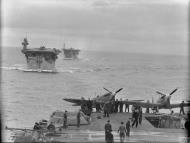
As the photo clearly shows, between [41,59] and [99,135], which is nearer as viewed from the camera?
[99,135]

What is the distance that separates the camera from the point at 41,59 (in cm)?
13325

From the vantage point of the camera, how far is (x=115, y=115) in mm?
29625

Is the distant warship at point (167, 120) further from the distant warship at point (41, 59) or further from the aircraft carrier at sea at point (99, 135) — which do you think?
the distant warship at point (41, 59)

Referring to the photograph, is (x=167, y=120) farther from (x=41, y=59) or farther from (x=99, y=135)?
(x=41, y=59)

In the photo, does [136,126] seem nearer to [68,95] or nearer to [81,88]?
[68,95]

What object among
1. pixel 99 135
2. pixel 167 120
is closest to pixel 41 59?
pixel 167 120

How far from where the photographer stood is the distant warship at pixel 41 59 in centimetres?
13238

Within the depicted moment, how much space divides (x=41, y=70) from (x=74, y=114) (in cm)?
11132

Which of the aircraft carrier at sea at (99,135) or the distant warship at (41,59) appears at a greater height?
the distant warship at (41,59)

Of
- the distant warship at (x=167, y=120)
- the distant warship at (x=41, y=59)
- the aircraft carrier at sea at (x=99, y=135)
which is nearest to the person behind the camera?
the aircraft carrier at sea at (x=99, y=135)

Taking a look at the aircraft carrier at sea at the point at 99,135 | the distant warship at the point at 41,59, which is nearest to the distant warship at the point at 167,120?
the aircraft carrier at sea at the point at 99,135

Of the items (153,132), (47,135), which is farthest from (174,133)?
(47,135)

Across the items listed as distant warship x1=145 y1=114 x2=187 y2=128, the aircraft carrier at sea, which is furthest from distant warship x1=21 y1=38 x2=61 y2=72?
the aircraft carrier at sea

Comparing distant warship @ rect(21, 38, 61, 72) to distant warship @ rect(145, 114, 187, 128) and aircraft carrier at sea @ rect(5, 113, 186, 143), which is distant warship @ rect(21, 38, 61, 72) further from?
aircraft carrier at sea @ rect(5, 113, 186, 143)
